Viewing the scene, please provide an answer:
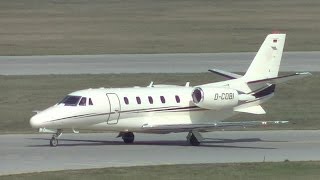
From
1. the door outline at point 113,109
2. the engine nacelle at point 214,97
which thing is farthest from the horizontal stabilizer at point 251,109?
the door outline at point 113,109

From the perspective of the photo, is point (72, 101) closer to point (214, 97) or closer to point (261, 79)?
point (214, 97)

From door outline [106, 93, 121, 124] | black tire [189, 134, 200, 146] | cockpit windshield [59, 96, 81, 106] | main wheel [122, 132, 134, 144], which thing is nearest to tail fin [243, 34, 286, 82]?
black tire [189, 134, 200, 146]

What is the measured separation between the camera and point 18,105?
148 ft

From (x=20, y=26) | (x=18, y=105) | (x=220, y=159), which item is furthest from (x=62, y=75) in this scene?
(x=20, y=26)

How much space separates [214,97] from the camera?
35.1 m

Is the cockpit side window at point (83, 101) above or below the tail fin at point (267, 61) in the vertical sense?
below

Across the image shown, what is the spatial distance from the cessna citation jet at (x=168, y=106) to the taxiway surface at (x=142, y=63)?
646 inches

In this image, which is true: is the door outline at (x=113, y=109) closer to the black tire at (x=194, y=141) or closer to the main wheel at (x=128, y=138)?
the main wheel at (x=128, y=138)

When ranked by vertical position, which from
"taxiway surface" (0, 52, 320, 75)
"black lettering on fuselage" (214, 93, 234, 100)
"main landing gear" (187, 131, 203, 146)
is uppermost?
"taxiway surface" (0, 52, 320, 75)

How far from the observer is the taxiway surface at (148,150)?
2950cm

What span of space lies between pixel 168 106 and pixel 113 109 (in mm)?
2110

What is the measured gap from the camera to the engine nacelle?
35000 millimetres

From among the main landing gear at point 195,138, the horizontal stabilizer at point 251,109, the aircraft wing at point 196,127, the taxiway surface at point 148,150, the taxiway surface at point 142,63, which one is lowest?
the taxiway surface at point 148,150

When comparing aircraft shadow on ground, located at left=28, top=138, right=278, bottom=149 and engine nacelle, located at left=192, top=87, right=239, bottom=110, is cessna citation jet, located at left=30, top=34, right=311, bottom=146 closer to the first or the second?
engine nacelle, located at left=192, top=87, right=239, bottom=110
